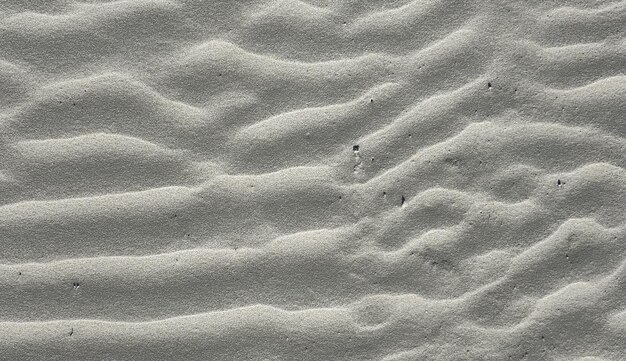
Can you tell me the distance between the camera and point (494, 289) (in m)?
2.87

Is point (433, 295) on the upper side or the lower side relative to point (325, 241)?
lower

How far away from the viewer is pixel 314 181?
2932 millimetres

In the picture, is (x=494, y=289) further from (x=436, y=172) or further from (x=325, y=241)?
(x=325, y=241)

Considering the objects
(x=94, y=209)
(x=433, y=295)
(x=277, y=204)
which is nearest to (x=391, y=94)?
(x=277, y=204)

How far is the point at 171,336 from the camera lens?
9.42ft

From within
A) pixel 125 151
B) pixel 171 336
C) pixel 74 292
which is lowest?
pixel 171 336

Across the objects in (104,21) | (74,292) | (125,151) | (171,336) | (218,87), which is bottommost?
(171,336)

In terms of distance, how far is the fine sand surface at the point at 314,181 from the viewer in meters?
2.87

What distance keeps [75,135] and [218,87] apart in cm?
65

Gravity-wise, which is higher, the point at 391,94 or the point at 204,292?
the point at 391,94

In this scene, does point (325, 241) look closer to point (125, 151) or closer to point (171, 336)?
point (171, 336)

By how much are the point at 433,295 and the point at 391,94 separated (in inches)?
34.3

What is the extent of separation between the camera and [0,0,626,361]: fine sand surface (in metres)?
2.87

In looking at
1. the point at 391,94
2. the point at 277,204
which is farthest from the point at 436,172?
the point at 277,204
